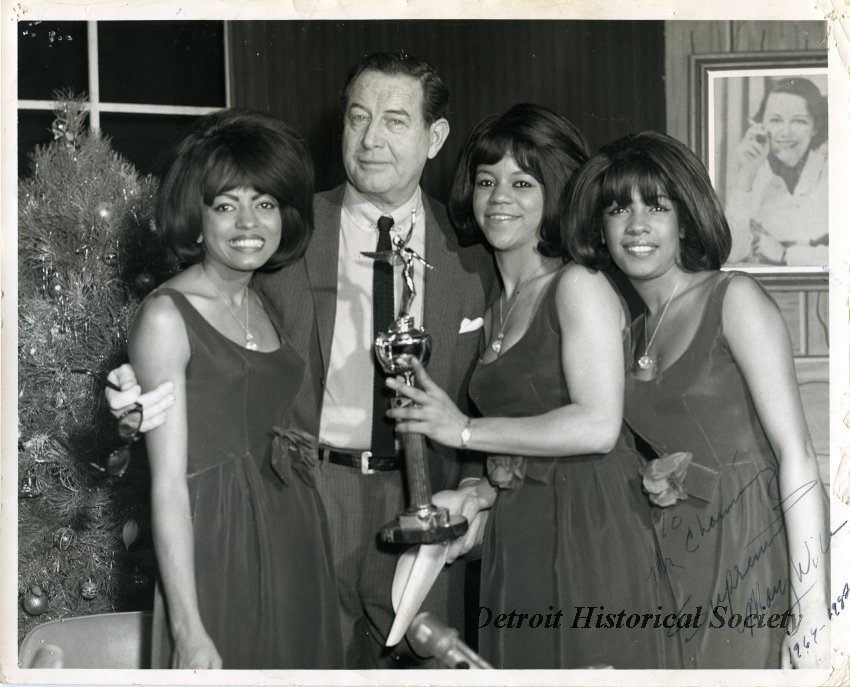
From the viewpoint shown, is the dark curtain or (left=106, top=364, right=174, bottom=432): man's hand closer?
(left=106, top=364, right=174, bottom=432): man's hand

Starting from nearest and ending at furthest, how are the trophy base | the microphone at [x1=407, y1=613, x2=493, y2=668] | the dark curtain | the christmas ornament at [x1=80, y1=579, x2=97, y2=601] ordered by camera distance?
the trophy base < the microphone at [x1=407, y1=613, x2=493, y2=668] < the dark curtain < the christmas ornament at [x1=80, y1=579, x2=97, y2=601]

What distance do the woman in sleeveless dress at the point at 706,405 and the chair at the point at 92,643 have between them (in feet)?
3.81

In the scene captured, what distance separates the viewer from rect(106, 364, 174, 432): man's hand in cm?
206

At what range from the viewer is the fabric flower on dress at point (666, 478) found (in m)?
2.09

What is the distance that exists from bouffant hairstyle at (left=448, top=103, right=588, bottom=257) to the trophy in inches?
10.0

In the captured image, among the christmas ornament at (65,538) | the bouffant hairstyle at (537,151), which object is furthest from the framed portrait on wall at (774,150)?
the christmas ornament at (65,538)

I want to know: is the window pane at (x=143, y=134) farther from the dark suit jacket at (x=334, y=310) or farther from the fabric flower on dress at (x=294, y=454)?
the fabric flower on dress at (x=294, y=454)

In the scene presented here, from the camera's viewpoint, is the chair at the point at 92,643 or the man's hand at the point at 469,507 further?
the chair at the point at 92,643

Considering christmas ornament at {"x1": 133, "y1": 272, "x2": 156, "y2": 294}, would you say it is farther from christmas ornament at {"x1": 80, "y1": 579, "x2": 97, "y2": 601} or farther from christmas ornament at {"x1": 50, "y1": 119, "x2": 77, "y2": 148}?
christmas ornament at {"x1": 80, "y1": 579, "x2": 97, "y2": 601}

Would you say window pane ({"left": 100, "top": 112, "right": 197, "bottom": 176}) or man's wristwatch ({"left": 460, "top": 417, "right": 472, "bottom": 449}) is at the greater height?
window pane ({"left": 100, "top": 112, "right": 197, "bottom": 176})

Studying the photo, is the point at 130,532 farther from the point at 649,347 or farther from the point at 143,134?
the point at 649,347

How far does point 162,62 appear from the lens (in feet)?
7.49

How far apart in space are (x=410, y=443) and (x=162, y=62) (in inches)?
40.9

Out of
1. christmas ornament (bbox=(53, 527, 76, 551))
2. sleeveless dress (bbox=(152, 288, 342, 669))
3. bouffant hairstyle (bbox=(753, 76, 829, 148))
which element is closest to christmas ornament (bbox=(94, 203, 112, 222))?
sleeveless dress (bbox=(152, 288, 342, 669))
